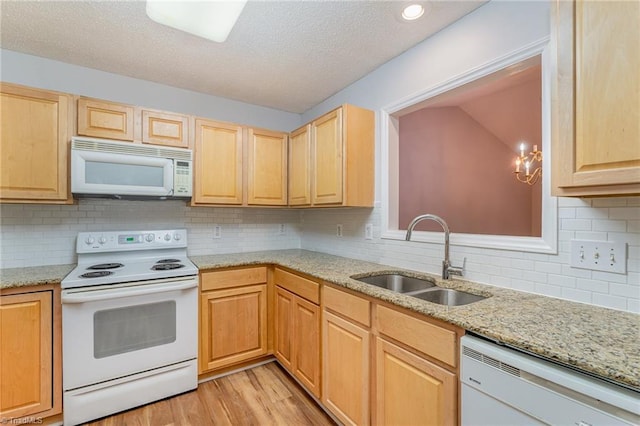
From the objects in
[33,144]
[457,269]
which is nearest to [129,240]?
[33,144]

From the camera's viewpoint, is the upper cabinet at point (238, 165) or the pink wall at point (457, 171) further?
the pink wall at point (457, 171)

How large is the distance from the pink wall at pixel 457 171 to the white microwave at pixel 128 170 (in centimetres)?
229

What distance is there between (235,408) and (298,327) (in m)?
0.64

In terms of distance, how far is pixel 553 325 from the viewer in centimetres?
101

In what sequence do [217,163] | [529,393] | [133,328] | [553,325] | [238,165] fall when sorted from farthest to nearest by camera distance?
[238,165] < [217,163] < [133,328] < [553,325] < [529,393]

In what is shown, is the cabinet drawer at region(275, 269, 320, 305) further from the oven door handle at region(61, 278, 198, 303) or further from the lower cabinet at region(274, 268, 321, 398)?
the oven door handle at region(61, 278, 198, 303)

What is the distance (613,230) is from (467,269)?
66 centimetres

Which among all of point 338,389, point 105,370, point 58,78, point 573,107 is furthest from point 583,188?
point 58,78

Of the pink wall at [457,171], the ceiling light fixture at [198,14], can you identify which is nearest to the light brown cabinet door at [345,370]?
the ceiling light fixture at [198,14]

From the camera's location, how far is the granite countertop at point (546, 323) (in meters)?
0.78

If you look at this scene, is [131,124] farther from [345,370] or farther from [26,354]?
[345,370]

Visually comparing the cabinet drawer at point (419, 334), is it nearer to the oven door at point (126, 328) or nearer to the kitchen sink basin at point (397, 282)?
the kitchen sink basin at point (397, 282)

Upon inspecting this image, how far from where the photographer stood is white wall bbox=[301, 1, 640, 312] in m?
1.15

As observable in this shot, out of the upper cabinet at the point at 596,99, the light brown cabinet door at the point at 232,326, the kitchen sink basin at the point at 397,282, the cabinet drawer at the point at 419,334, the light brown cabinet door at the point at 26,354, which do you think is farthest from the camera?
the light brown cabinet door at the point at 232,326
